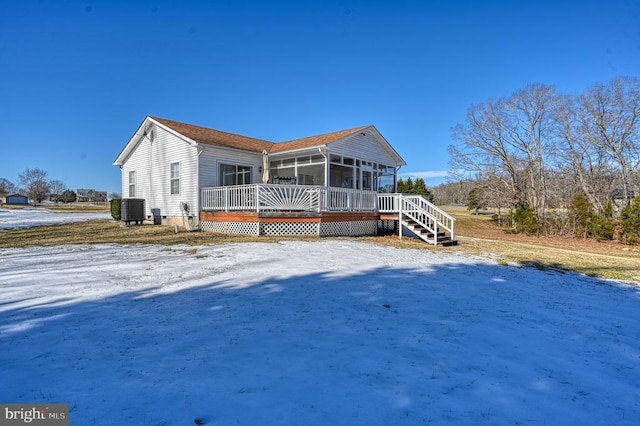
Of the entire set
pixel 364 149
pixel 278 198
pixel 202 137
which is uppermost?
pixel 202 137

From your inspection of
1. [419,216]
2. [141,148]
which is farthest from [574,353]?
[141,148]

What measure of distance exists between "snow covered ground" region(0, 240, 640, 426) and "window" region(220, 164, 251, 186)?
383 inches

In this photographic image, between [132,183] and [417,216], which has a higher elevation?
[132,183]

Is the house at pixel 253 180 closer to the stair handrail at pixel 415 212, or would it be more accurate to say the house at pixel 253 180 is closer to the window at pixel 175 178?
the window at pixel 175 178

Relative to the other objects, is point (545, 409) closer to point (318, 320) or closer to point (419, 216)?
point (318, 320)

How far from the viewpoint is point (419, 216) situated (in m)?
14.4

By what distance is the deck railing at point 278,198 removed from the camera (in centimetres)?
1273

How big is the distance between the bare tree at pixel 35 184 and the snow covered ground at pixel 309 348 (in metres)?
73.3

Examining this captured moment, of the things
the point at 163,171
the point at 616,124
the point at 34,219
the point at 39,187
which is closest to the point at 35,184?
the point at 39,187

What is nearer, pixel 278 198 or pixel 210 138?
pixel 278 198

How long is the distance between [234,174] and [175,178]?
2775 millimetres

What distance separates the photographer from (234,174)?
54.0 feet

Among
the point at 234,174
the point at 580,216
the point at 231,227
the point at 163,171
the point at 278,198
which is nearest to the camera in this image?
the point at 278,198

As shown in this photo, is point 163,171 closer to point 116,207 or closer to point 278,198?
point 116,207
